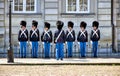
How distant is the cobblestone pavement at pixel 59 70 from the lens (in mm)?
17878

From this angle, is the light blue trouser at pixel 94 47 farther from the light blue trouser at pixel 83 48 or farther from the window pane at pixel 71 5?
the window pane at pixel 71 5

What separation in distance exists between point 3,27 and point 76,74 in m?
9.98

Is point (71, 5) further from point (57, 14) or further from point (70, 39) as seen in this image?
point (70, 39)

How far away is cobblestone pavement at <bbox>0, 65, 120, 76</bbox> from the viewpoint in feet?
58.7

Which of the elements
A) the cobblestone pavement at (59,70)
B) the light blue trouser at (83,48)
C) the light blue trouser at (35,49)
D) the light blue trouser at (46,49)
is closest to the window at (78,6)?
the light blue trouser at (83,48)

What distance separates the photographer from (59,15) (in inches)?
1074

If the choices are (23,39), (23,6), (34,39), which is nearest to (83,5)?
(23,6)

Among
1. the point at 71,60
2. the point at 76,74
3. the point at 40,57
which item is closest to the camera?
the point at 76,74

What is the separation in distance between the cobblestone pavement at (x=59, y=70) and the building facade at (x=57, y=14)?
22.5 ft

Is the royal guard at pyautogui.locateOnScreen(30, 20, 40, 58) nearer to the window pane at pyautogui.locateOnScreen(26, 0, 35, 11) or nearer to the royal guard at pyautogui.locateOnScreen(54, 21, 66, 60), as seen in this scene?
the royal guard at pyautogui.locateOnScreen(54, 21, 66, 60)

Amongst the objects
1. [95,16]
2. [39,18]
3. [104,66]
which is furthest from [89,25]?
[104,66]

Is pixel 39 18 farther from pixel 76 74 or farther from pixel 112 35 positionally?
pixel 76 74

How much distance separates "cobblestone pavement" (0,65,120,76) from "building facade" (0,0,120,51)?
22.5 ft

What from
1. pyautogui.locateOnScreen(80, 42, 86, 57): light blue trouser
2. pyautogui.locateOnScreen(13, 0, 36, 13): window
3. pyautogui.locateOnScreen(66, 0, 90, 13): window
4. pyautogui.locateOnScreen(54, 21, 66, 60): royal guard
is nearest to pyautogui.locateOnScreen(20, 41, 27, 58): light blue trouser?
pyautogui.locateOnScreen(54, 21, 66, 60): royal guard
